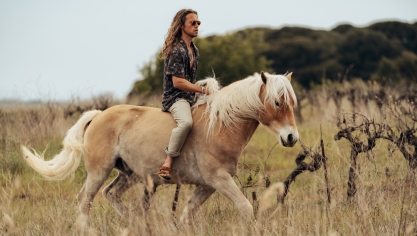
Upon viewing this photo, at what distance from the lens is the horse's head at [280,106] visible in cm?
552

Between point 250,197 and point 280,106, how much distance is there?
8.61 ft

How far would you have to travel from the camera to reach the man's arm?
6.08m

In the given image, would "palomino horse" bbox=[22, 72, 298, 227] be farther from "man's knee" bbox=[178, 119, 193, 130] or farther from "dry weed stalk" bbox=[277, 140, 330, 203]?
"dry weed stalk" bbox=[277, 140, 330, 203]

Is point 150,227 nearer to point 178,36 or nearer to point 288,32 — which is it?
point 178,36

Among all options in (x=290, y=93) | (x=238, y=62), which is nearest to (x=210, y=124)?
(x=290, y=93)

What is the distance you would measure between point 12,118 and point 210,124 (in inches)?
303

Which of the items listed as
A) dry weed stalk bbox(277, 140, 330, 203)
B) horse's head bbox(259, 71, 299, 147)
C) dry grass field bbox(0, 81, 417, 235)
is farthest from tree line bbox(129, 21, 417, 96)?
horse's head bbox(259, 71, 299, 147)

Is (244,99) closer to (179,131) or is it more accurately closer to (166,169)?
(179,131)

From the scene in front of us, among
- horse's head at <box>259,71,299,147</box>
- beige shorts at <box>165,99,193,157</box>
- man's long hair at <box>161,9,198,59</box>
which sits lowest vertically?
beige shorts at <box>165,99,193,157</box>

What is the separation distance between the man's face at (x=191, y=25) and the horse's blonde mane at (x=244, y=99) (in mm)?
718

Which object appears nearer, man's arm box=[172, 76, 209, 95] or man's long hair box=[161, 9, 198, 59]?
man's arm box=[172, 76, 209, 95]

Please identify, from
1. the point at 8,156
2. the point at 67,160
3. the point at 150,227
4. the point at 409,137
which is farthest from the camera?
the point at 8,156

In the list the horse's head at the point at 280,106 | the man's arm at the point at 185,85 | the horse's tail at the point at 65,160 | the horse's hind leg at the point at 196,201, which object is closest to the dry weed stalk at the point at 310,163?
the horse's head at the point at 280,106

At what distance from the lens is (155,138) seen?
6289 mm
